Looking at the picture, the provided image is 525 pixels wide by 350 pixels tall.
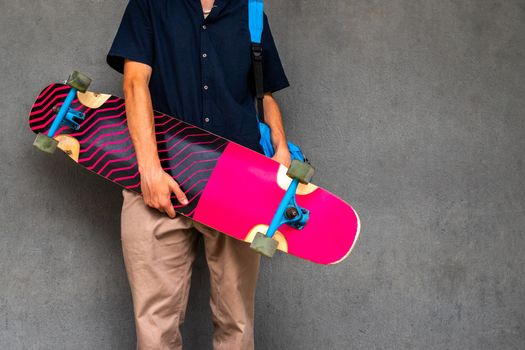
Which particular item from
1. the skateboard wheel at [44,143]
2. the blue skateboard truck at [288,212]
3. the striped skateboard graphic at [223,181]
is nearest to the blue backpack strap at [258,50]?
the striped skateboard graphic at [223,181]

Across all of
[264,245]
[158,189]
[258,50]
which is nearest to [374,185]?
[258,50]

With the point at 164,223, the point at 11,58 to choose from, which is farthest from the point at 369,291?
the point at 11,58

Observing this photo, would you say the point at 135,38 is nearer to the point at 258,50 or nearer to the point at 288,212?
the point at 258,50

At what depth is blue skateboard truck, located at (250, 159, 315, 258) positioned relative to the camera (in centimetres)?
155

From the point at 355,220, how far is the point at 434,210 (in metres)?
0.84

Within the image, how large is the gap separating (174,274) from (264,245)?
0.34m

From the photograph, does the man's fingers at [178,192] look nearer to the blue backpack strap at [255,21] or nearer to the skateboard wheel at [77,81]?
the skateboard wheel at [77,81]

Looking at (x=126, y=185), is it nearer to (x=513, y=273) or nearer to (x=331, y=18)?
(x=331, y=18)

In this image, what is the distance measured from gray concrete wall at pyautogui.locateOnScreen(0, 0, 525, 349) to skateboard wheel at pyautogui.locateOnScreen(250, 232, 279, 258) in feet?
2.53

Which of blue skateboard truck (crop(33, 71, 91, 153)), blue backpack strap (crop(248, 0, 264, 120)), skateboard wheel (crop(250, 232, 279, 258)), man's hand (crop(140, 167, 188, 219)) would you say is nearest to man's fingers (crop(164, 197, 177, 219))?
man's hand (crop(140, 167, 188, 219))

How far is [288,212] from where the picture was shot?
63.4 inches

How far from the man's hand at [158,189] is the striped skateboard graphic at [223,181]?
0.04m

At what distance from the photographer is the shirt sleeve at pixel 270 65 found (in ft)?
6.28

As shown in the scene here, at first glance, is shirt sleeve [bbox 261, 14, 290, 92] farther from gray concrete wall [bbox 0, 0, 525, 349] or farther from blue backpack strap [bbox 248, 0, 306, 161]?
gray concrete wall [bbox 0, 0, 525, 349]
